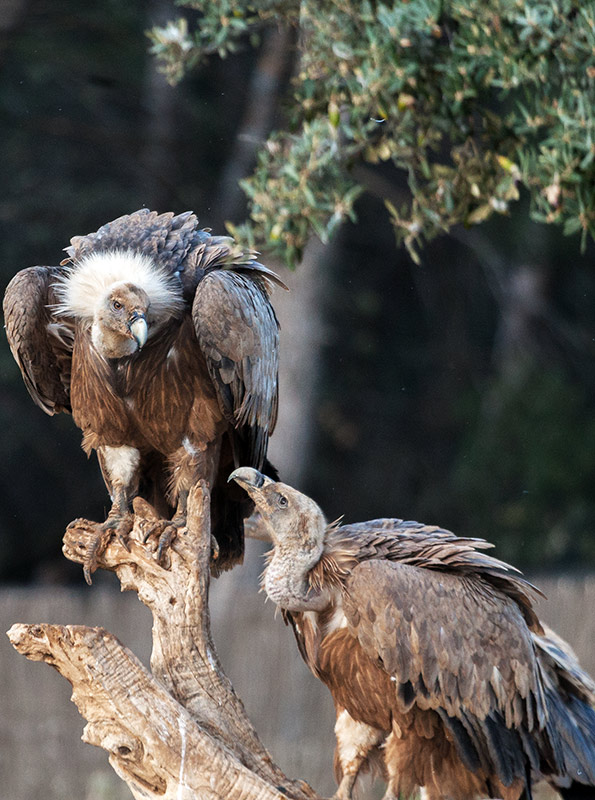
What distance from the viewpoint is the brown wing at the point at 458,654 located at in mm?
3934

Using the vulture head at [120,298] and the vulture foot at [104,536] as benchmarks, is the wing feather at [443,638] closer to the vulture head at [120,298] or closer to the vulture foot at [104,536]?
the vulture foot at [104,536]

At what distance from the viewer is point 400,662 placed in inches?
155

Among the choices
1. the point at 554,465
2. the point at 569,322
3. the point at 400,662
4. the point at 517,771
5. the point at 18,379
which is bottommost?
the point at 517,771

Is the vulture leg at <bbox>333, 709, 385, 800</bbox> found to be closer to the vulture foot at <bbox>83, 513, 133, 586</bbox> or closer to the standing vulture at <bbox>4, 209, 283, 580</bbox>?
the standing vulture at <bbox>4, 209, 283, 580</bbox>

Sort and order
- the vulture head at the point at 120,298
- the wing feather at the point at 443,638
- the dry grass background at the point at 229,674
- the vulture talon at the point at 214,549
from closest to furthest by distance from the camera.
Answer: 1. the wing feather at the point at 443,638
2. the vulture head at the point at 120,298
3. the vulture talon at the point at 214,549
4. the dry grass background at the point at 229,674

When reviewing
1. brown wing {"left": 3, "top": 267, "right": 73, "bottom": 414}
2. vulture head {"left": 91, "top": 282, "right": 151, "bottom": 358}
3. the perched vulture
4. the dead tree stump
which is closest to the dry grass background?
brown wing {"left": 3, "top": 267, "right": 73, "bottom": 414}

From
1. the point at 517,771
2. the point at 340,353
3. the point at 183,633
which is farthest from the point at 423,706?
the point at 340,353

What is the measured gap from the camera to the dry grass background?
873cm

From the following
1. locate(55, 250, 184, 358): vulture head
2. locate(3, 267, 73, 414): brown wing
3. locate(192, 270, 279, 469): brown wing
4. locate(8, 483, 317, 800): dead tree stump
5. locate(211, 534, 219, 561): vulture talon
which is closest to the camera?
locate(8, 483, 317, 800): dead tree stump

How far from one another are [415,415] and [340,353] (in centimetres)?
147

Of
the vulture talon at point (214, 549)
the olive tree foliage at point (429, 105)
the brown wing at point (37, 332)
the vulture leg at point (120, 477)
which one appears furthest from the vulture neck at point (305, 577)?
the olive tree foliage at point (429, 105)

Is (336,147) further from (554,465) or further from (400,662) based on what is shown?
(554,465)

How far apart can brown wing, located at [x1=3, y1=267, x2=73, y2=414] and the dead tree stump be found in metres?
1.02

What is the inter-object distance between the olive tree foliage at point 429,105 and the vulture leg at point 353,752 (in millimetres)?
1981
